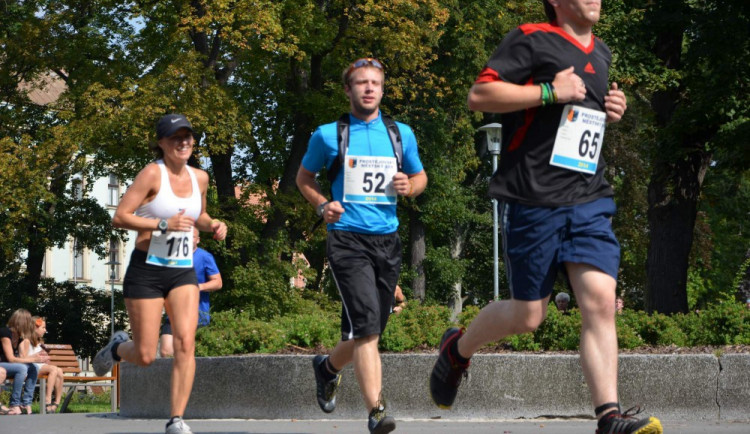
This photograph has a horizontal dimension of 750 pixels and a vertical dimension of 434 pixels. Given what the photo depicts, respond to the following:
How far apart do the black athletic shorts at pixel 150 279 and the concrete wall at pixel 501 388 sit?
2774 millimetres

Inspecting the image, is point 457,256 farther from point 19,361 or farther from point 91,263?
point 91,263

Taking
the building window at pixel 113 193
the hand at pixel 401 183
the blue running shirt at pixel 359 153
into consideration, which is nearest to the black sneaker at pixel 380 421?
the blue running shirt at pixel 359 153

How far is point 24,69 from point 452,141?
12.1 metres

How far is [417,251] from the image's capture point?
3753 centimetres

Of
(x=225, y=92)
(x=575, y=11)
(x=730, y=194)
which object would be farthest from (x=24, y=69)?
(x=575, y=11)

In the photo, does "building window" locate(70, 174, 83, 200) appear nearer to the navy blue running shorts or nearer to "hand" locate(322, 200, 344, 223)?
"hand" locate(322, 200, 344, 223)

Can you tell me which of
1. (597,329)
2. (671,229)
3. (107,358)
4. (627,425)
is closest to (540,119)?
(597,329)

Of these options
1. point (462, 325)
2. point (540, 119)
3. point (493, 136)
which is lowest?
point (462, 325)

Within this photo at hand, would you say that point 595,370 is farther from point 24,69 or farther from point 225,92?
point 24,69

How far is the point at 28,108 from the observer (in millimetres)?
33031

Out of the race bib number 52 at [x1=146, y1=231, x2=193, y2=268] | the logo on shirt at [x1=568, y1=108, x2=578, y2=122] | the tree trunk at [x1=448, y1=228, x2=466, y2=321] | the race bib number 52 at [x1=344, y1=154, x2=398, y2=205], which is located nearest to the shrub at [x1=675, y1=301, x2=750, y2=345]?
the race bib number 52 at [x1=344, y1=154, x2=398, y2=205]

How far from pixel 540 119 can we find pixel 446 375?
168 cm

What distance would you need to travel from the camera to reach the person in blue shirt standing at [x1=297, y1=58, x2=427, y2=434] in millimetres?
6816

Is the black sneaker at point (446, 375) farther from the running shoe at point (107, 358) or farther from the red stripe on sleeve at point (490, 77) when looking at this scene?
the running shoe at point (107, 358)
